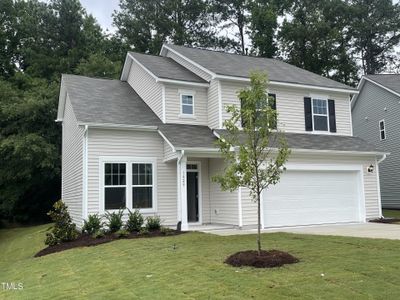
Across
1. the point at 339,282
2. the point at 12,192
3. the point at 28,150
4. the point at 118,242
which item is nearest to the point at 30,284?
the point at 118,242

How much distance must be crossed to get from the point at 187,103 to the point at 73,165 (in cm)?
526

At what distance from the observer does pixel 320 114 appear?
18.5 m

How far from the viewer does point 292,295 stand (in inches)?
229

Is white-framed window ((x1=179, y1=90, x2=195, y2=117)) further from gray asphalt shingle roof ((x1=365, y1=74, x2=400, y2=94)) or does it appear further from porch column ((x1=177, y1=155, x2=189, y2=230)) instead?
gray asphalt shingle roof ((x1=365, y1=74, x2=400, y2=94))

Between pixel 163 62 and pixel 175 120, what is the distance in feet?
13.3

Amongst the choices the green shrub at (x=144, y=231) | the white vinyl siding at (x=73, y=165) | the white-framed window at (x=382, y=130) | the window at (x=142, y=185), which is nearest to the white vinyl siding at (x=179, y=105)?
the window at (x=142, y=185)

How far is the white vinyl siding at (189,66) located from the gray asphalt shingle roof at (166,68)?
0.15 meters

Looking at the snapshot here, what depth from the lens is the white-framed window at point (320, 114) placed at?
18.3 m

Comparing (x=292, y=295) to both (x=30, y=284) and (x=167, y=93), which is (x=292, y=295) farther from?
(x=167, y=93)

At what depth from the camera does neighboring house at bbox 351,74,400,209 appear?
940 inches

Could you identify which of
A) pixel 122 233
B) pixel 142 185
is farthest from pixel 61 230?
pixel 142 185

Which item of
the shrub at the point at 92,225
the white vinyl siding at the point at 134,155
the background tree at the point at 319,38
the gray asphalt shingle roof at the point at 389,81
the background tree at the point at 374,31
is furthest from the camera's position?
the background tree at the point at 374,31

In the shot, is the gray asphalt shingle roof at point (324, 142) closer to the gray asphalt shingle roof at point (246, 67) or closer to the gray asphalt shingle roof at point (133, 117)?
the gray asphalt shingle roof at point (133, 117)

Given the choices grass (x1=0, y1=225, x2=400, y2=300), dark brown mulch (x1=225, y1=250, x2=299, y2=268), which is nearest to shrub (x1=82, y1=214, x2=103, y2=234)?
grass (x1=0, y1=225, x2=400, y2=300)
